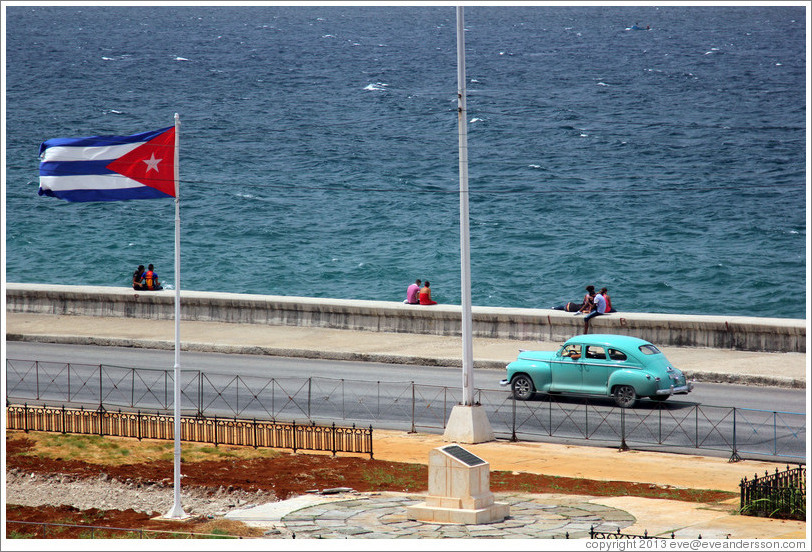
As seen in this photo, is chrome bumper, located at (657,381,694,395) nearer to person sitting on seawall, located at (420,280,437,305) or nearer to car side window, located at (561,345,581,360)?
car side window, located at (561,345,581,360)

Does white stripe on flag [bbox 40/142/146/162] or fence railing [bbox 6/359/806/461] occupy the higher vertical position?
white stripe on flag [bbox 40/142/146/162]

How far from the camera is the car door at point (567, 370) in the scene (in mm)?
25625

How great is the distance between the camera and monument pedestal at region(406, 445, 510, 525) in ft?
52.5

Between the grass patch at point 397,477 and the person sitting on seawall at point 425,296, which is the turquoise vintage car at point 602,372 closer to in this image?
the grass patch at point 397,477

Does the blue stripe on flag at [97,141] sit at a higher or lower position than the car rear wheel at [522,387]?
higher

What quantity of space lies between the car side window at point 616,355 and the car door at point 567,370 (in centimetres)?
72

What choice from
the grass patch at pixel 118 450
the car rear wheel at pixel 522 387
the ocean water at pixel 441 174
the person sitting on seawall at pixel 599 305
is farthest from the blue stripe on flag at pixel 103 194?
the person sitting on seawall at pixel 599 305

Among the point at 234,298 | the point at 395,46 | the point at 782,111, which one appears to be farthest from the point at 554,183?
the point at 395,46

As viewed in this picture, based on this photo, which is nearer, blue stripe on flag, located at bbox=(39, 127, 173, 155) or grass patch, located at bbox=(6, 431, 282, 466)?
blue stripe on flag, located at bbox=(39, 127, 173, 155)

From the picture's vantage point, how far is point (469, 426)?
22719mm

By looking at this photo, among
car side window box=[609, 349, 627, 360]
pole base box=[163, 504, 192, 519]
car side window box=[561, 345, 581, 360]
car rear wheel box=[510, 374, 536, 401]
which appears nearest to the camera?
pole base box=[163, 504, 192, 519]

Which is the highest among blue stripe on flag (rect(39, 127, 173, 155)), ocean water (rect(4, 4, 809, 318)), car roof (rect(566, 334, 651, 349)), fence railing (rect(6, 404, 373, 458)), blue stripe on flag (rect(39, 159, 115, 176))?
ocean water (rect(4, 4, 809, 318))

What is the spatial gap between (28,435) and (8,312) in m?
16.4

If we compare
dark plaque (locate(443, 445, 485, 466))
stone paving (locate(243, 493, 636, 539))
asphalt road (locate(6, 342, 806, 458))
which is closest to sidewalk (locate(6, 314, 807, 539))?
stone paving (locate(243, 493, 636, 539))
